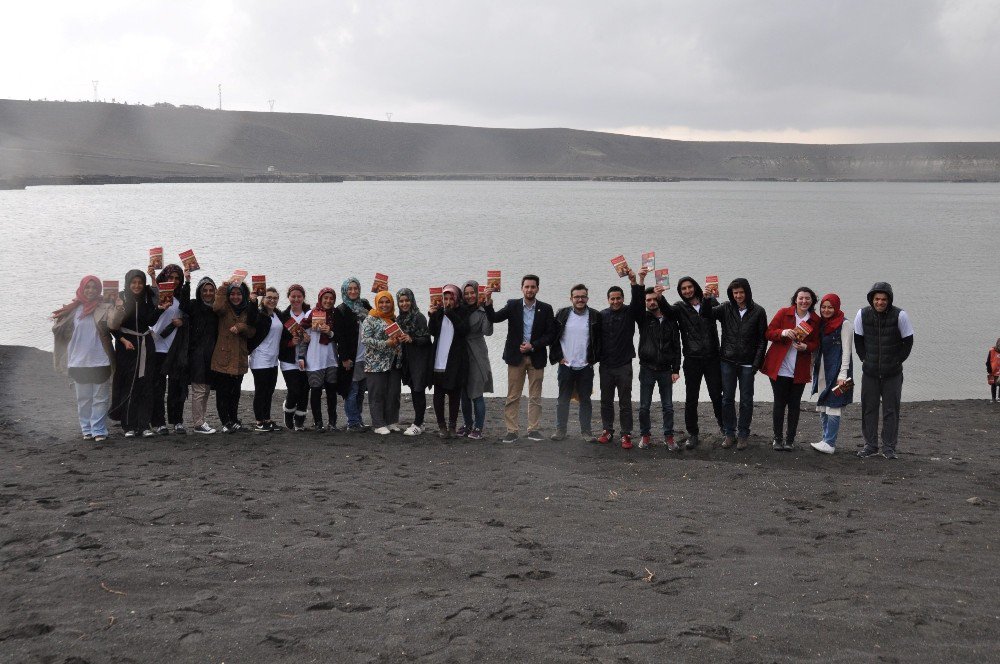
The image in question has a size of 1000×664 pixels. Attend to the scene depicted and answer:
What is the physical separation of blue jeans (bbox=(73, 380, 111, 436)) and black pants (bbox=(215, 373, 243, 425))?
1.05 m

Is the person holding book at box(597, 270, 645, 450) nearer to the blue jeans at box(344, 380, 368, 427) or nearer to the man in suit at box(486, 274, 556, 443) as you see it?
the man in suit at box(486, 274, 556, 443)

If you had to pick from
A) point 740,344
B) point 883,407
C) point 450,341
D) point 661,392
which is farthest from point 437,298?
point 883,407

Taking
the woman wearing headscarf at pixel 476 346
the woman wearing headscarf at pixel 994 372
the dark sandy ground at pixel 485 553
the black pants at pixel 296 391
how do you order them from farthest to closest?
the woman wearing headscarf at pixel 994 372 < the black pants at pixel 296 391 < the woman wearing headscarf at pixel 476 346 < the dark sandy ground at pixel 485 553

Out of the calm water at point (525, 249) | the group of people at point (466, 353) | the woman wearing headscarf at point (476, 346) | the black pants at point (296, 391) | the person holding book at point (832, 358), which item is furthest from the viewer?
the calm water at point (525, 249)

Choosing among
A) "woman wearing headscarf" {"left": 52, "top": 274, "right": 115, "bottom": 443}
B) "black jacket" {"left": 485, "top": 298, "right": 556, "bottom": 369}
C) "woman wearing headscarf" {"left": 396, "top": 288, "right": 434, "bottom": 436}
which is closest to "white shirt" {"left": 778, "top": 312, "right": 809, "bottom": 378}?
"black jacket" {"left": 485, "top": 298, "right": 556, "bottom": 369}

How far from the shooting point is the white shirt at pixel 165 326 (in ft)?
29.4

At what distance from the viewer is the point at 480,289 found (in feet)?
30.6

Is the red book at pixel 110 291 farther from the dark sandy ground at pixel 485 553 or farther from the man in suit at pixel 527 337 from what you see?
the man in suit at pixel 527 337

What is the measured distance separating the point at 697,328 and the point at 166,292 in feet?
17.0

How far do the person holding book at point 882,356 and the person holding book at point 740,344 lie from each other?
3.08 feet

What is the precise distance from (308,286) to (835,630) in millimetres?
26539

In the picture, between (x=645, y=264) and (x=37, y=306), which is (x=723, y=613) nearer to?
(x=645, y=264)

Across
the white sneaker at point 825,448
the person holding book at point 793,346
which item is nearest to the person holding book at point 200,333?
the person holding book at point 793,346

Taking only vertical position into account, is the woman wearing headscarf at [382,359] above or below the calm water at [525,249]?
below
